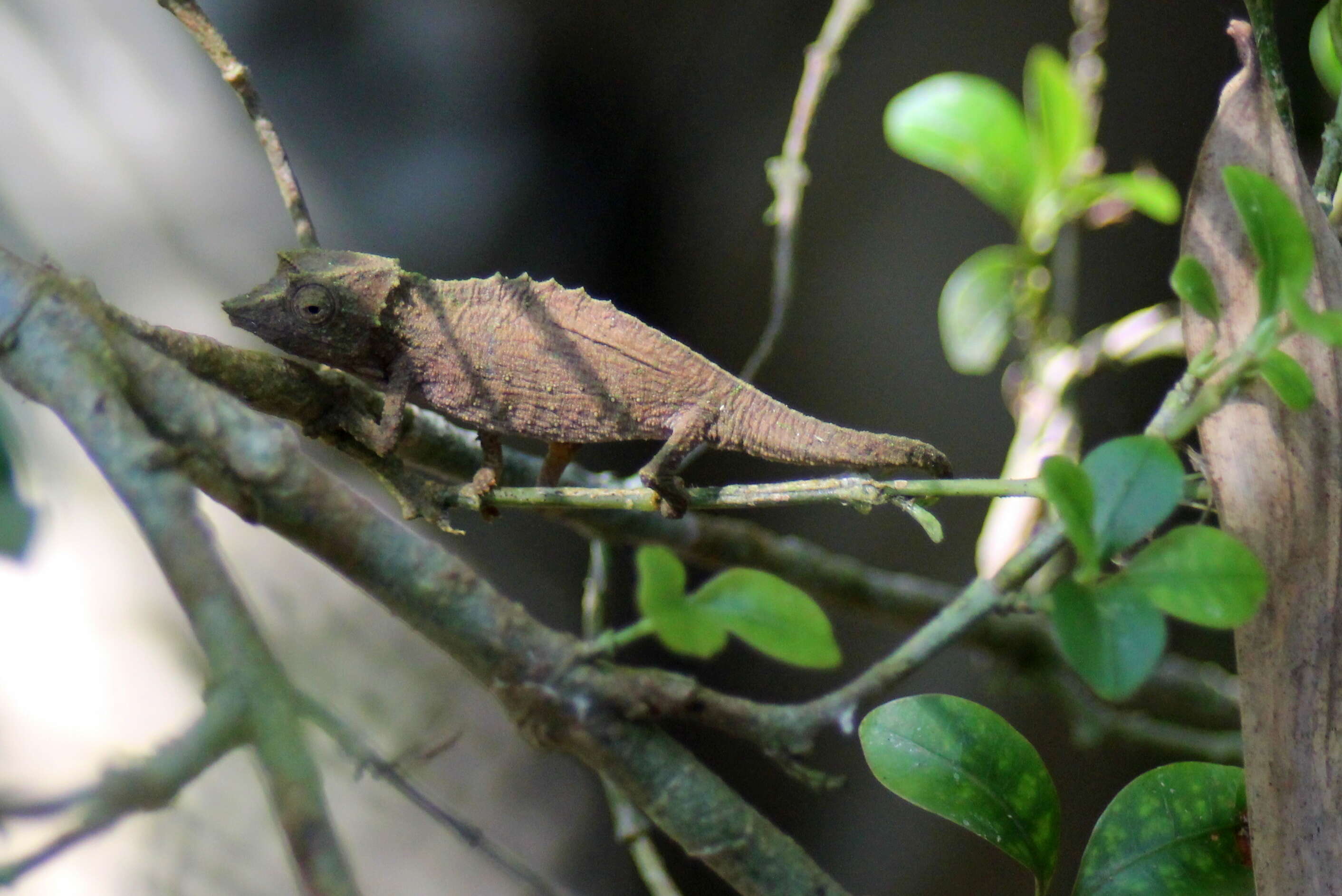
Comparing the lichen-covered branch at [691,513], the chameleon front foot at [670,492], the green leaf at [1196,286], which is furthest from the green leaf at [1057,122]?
the chameleon front foot at [670,492]

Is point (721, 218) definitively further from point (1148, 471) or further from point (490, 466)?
point (1148, 471)

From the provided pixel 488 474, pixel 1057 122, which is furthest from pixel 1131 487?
pixel 1057 122

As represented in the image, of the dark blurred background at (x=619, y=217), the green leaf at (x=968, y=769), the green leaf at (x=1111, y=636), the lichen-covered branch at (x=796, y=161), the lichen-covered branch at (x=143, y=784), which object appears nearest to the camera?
the lichen-covered branch at (x=143, y=784)

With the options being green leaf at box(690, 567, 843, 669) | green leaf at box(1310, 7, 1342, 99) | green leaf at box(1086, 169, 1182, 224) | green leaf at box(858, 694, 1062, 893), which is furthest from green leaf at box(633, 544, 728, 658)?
green leaf at box(1086, 169, 1182, 224)

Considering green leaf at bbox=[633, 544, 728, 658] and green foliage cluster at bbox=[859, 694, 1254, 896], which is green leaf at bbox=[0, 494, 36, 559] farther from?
green foliage cluster at bbox=[859, 694, 1254, 896]

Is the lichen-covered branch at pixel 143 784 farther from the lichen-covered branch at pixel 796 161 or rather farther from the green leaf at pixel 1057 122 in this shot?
the green leaf at pixel 1057 122

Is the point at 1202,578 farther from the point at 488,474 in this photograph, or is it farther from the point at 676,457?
the point at 488,474
